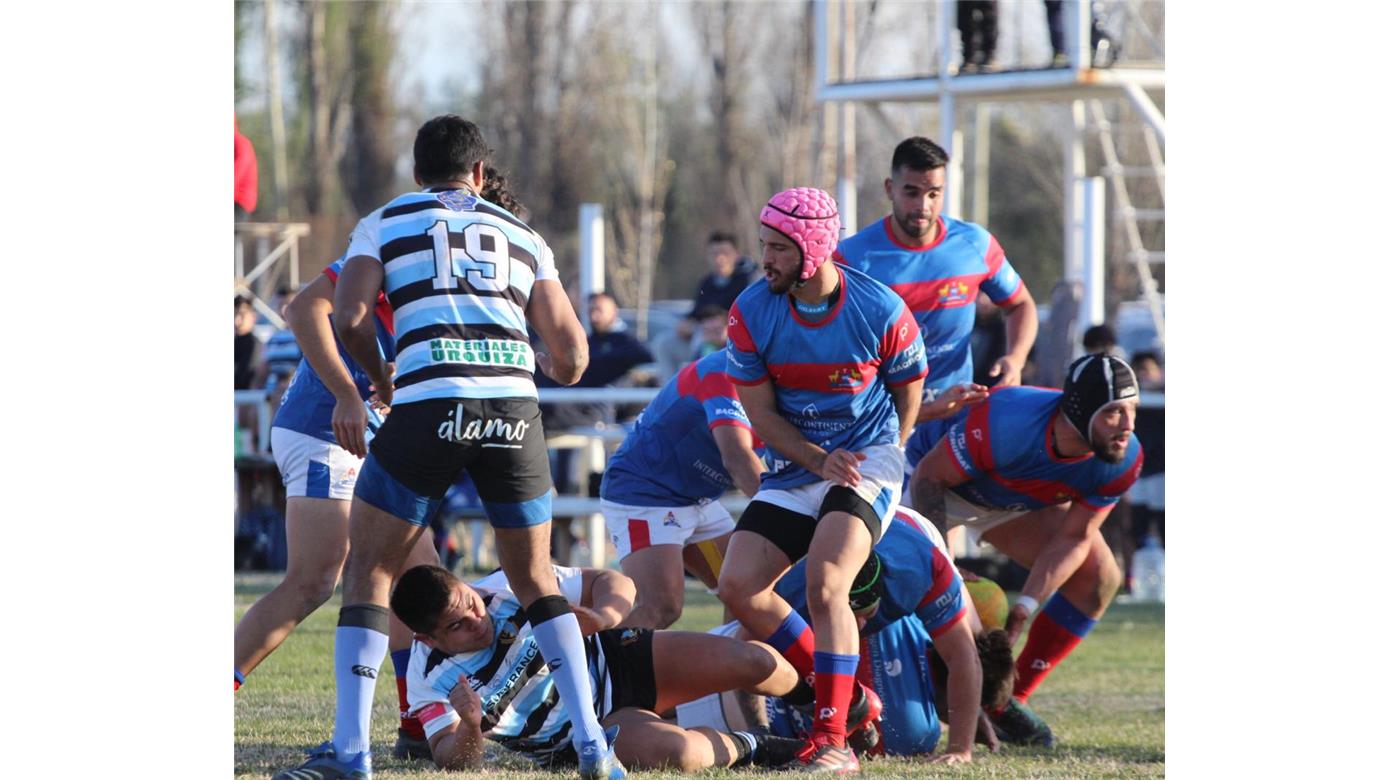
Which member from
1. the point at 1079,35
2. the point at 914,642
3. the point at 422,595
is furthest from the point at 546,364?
the point at 1079,35

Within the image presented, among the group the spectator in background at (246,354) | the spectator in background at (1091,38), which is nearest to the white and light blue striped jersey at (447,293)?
the spectator in background at (246,354)

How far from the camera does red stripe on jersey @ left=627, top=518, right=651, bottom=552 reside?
20.5 feet

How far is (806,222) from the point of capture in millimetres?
5109

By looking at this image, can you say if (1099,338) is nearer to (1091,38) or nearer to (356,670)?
(1091,38)

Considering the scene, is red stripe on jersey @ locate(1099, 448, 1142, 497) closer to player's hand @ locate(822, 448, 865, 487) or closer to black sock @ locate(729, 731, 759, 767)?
player's hand @ locate(822, 448, 865, 487)

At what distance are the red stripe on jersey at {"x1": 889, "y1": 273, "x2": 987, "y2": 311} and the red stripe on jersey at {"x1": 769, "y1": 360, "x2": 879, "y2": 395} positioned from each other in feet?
4.32

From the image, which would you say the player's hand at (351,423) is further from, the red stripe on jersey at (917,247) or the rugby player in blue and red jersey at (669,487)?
the red stripe on jersey at (917,247)

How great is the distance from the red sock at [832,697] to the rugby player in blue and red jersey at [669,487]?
105 cm

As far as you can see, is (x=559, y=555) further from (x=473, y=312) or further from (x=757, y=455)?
(x=473, y=312)

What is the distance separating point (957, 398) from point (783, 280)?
128cm

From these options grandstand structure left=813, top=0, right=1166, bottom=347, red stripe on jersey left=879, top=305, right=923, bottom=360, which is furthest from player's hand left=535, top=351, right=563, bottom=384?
grandstand structure left=813, top=0, right=1166, bottom=347
